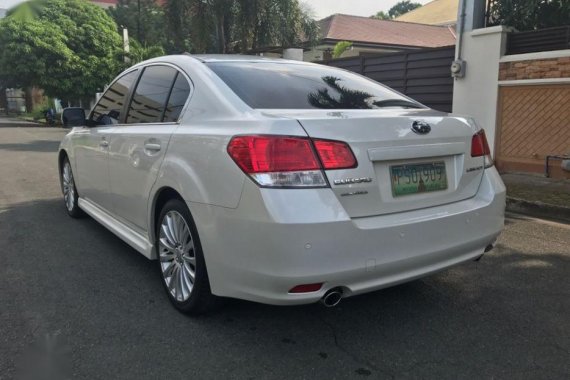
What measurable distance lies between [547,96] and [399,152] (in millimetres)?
6305

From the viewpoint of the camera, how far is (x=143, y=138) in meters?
3.59

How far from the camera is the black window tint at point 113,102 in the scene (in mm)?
4344

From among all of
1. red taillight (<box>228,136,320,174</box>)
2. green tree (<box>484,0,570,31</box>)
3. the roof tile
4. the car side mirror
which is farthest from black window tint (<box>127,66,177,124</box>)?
the roof tile

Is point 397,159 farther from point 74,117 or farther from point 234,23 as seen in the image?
point 234,23

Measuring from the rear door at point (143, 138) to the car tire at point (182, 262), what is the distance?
0.97ft

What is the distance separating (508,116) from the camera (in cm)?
854

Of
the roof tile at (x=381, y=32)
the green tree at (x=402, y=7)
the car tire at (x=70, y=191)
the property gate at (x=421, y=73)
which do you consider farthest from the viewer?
the green tree at (x=402, y=7)

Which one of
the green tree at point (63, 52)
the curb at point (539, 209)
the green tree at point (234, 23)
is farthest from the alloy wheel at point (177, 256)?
the green tree at point (63, 52)

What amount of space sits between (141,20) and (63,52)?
12837mm

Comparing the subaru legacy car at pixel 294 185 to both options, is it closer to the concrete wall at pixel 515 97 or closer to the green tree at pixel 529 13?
the concrete wall at pixel 515 97

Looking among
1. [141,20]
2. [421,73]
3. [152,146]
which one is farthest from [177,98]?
[141,20]

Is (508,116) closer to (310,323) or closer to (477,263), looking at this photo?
(477,263)

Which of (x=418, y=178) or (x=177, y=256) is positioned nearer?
(x=418, y=178)

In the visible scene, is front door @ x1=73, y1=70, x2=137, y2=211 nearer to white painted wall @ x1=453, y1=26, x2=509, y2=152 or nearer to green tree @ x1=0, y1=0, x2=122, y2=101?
white painted wall @ x1=453, y1=26, x2=509, y2=152
